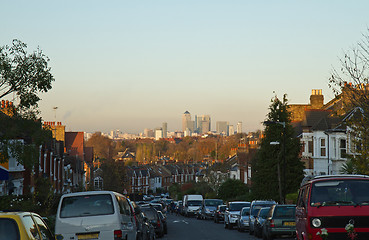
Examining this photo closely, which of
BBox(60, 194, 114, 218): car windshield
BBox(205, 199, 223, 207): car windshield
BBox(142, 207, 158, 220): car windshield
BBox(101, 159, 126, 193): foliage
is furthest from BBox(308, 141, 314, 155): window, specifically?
BBox(60, 194, 114, 218): car windshield

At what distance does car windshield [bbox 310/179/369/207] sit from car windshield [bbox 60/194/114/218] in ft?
17.9

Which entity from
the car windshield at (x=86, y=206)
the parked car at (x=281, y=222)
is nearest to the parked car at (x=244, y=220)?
the parked car at (x=281, y=222)

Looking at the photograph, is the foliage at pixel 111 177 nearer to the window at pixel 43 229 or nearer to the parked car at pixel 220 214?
the parked car at pixel 220 214

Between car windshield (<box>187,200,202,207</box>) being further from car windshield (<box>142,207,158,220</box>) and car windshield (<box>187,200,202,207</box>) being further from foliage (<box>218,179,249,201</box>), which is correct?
car windshield (<box>142,207,158,220</box>)

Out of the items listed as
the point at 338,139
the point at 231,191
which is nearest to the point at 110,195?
the point at 338,139

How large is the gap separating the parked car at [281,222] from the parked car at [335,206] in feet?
28.7

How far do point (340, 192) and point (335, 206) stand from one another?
520 millimetres

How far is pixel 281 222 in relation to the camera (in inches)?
971

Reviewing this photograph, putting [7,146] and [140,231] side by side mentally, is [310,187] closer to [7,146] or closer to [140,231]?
[140,231]

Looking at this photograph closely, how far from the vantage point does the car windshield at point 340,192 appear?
15.0 m

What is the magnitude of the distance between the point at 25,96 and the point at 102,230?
734 centimetres

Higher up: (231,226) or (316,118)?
(316,118)

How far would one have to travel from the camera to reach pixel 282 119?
2128 inches

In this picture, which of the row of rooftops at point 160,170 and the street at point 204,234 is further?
the row of rooftops at point 160,170
